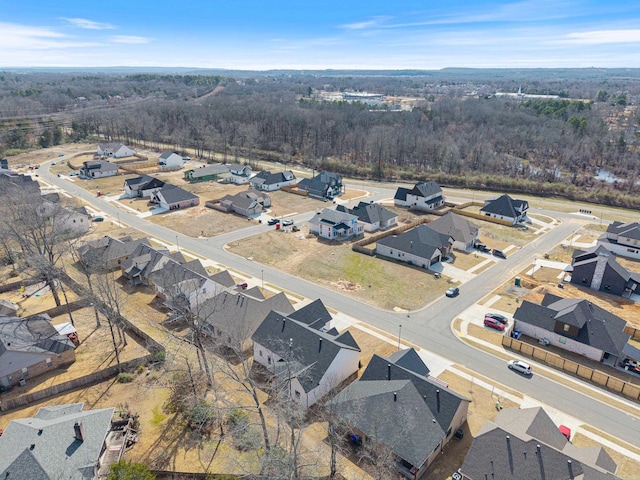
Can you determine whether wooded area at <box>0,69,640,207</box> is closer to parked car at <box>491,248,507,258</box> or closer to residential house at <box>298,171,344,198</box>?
residential house at <box>298,171,344,198</box>

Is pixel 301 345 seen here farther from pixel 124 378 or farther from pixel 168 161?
pixel 168 161

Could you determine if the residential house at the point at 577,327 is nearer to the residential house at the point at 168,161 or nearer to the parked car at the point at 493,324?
the parked car at the point at 493,324

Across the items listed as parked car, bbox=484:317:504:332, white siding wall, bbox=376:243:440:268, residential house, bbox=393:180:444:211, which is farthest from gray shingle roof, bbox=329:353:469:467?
residential house, bbox=393:180:444:211

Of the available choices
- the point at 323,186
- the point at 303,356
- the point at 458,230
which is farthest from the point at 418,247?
the point at 323,186

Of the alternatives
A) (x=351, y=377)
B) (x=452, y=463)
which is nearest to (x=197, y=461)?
(x=351, y=377)

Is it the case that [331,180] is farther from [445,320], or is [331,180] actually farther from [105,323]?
[105,323]
